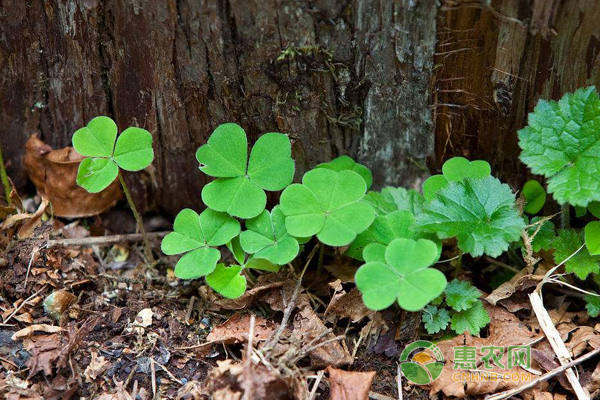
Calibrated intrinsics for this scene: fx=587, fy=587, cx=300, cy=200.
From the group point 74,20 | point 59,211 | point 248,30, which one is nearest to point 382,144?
point 248,30

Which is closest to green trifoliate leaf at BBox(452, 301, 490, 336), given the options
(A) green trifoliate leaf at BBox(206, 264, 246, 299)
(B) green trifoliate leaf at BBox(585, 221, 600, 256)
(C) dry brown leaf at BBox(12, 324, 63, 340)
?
(B) green trifoliate leaf at BBox(585, 221, 600, 256)

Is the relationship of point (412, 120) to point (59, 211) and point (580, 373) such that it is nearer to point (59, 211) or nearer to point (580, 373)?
point (580, 373)

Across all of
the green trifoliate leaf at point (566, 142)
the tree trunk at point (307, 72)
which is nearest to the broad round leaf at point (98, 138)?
the tree trunk at point (307, 72)

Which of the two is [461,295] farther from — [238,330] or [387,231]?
[238,330]

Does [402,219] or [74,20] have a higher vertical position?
[74,20]

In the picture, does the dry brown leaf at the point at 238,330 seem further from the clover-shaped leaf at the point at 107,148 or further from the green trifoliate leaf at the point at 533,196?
the green trifoliate leaf at the point at 533,196

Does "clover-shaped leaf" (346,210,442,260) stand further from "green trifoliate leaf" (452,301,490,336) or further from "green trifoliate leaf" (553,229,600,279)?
"green trifoliate leaf" (553,229,600,279)
